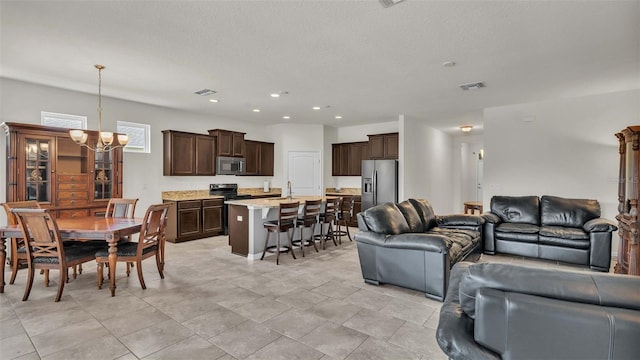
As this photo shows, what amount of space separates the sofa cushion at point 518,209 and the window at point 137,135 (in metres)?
6.72

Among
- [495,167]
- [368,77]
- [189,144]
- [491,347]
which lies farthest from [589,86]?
[189,144]

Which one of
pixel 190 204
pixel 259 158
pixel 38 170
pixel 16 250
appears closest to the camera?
pixel 16 250

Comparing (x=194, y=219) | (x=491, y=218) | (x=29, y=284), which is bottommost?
(x=29, y=284)

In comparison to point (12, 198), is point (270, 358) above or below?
below

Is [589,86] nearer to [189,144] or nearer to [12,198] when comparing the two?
[189,144]

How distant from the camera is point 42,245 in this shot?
3387mm

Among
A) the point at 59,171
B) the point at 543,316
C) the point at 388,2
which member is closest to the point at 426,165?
the point at 388,2

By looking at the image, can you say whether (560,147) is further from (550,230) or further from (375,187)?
(375,187)

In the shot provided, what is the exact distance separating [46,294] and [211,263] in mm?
1908

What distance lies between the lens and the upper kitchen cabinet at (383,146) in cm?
784

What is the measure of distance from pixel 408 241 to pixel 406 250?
11 centimetres

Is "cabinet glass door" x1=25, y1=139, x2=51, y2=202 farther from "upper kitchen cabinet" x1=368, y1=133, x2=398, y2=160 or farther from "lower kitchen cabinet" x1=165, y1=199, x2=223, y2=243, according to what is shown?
"upper kitchen cabinet" x1=368, y1=133, x2=398, y2=160

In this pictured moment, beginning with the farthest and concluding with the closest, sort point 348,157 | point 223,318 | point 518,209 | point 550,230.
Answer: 1. point 348,157
2. point 518,209
3. point 550,230
4. point 223,318

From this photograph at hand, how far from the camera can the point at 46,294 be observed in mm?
3539
